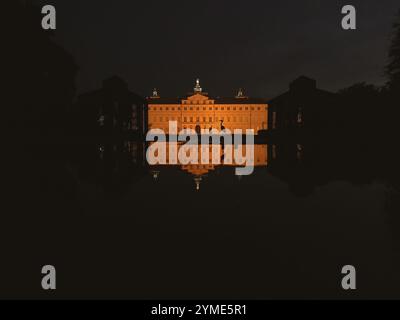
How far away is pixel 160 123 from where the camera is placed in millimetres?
145750

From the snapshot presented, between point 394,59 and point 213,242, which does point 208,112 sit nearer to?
point 394,59

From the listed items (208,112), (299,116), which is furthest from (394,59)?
(208,112)

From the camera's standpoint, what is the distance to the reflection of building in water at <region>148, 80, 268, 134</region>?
143750 millimetres

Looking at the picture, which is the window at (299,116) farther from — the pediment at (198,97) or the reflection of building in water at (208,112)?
the pediment at (198,97)

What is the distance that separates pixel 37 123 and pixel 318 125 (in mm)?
25597

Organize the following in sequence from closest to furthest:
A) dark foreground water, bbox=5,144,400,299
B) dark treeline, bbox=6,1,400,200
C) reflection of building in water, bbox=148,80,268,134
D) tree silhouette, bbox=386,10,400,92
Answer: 1. dark foreground water, bbox=5,144,400,299
2. dark treeline, bbox=6,1,400,200
3. tree silhouette, bbox=386,10,400,92
4. reflection of building in water, bbox=148,80,268,134

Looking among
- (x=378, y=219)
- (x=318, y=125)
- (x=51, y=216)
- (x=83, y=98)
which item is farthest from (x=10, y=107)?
(x=318, y=125)

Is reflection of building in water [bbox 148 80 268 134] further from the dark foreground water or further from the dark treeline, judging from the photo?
the dark foreground water

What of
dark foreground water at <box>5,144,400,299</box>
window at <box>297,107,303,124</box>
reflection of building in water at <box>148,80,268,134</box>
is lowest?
dark foreground water at <box>5,144,400,299</box>

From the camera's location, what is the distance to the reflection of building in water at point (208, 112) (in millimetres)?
143750

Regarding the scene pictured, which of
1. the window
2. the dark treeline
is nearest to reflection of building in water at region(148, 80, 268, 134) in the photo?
the window

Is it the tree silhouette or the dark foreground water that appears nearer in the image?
the dark foreground water

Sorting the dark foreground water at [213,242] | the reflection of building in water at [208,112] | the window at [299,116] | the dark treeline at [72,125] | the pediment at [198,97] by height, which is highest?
the pediment at [198,97]

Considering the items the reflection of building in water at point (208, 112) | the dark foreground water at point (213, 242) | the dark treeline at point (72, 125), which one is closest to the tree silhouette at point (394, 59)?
the dark treeline at point (72, 125)
